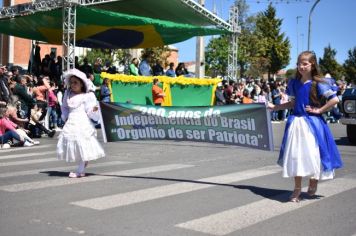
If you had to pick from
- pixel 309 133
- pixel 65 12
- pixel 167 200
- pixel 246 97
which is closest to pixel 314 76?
pixel 309 133

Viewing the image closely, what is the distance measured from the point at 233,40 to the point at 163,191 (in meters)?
18.1

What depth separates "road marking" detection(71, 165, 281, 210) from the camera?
5.84m

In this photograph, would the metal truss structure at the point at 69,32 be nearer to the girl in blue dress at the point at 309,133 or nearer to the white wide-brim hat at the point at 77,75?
the white wide-brim hat at the point at 77,75

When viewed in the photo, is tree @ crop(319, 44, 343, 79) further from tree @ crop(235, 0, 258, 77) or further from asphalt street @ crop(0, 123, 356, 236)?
asphalt street @ crop(0, 123, 356, 236)

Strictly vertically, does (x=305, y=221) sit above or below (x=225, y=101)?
below

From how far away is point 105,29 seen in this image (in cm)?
2203

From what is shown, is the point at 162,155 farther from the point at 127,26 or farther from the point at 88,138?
the point at 127,26

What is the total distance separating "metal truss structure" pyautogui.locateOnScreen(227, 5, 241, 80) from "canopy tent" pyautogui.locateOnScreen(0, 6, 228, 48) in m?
0.58

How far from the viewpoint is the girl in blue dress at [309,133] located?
234 inches

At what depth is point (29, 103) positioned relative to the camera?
46.9 ft

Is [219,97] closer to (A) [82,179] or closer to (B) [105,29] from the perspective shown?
(B) [105,29]

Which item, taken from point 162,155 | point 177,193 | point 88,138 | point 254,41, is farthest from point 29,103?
point 254,41

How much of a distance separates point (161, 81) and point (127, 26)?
3.84 m

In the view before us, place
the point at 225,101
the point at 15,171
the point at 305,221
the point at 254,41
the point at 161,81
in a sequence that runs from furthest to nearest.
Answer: the point at 254,41 < the point at 225,101 < the point at 161,81 < the point at 15,171 < the point at 305,221
